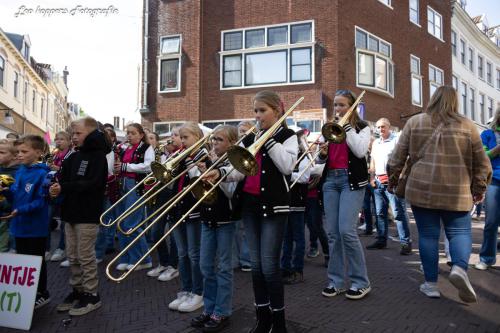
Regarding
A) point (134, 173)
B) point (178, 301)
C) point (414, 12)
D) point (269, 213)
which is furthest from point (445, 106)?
point (414, 12)

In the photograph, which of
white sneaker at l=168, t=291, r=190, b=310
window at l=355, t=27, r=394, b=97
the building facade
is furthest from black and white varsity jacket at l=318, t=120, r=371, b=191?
the building facade

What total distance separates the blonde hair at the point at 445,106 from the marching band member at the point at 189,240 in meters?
2.38

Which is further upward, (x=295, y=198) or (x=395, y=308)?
(x=295, y=198)

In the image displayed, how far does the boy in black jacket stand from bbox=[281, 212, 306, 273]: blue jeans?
2.34 m

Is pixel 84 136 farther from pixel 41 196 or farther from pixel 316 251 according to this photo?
pixel 316 251

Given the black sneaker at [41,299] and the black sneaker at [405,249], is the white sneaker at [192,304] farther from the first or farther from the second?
the black sneaker at [405,249]

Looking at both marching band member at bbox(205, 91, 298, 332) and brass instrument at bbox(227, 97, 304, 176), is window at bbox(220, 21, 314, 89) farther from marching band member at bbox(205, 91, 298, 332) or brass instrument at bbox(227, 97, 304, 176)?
brass instrument at bbox(227, 97, 304, 176)

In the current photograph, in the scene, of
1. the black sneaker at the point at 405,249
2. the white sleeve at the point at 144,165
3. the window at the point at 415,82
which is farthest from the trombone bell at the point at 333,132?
the window at the point at 415,82

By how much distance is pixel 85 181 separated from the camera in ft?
13.6

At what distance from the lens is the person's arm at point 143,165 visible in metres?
5.80

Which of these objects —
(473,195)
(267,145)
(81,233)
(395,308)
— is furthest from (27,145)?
(473,195)

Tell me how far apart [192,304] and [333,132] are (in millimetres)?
2257

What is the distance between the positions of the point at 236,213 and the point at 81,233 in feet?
5.55

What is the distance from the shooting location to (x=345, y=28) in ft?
53.3
